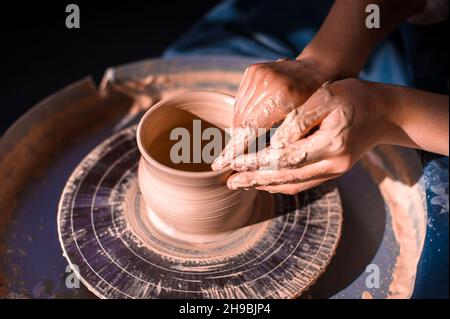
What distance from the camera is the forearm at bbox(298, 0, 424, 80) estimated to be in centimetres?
157

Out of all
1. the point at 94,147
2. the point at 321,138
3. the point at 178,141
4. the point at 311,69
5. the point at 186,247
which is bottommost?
the point at 186,247

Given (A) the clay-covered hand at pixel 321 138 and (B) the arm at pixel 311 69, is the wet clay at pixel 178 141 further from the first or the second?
(A) the clay-covered hand at pixel 321 138

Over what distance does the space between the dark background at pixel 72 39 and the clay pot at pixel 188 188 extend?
55.7 inches

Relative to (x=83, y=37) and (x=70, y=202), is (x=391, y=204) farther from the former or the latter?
(x=83, y=37)

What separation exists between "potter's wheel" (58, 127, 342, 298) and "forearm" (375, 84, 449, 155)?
1.17 feet

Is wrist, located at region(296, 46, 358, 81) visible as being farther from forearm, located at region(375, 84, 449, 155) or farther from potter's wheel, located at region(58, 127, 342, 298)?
potter's wheel, located at region(58, 127, 342, 298)

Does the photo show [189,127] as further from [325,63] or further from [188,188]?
[325,63]

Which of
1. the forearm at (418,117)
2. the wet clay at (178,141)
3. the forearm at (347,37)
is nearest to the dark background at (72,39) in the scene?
the wet clay at (178,141)

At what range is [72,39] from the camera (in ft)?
10.0

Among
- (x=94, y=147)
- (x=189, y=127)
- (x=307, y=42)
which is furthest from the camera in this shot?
(x=307, y=42)

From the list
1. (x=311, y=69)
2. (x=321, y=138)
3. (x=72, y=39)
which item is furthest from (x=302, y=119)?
(x=72, y=39)

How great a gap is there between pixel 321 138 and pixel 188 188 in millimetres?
379

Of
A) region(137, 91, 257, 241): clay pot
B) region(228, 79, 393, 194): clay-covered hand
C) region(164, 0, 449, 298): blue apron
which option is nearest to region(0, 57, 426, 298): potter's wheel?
region(164, 0, 449, 298): blue apron
